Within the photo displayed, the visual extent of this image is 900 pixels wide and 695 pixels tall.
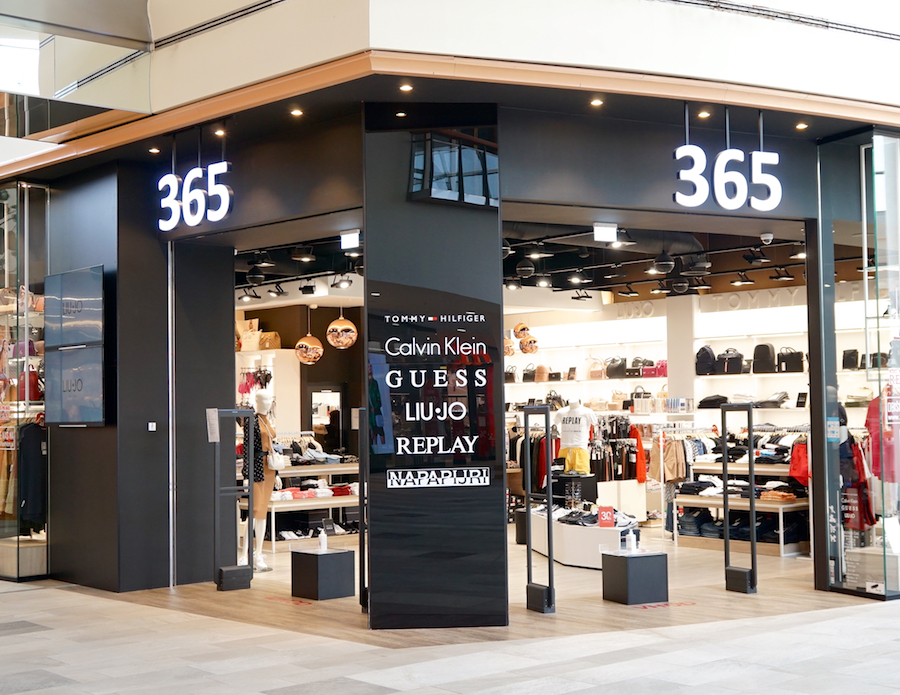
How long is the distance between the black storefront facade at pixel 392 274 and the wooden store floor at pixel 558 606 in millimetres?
263

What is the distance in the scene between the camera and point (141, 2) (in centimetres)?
726

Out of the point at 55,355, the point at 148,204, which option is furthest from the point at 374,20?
the point at 55,355

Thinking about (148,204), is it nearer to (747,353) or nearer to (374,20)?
(374,20)

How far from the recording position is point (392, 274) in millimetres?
6562

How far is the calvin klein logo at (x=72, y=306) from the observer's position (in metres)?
8.35

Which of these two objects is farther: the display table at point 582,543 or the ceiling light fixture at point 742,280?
the ceiling light fixture at point 742,280

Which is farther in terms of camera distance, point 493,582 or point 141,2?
point 141,2

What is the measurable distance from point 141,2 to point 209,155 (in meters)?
1.27

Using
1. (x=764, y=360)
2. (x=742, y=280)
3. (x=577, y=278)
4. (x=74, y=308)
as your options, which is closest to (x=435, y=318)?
(x=74, y=308)

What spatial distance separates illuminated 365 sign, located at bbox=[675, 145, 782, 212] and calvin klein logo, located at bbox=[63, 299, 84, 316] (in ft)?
16.4

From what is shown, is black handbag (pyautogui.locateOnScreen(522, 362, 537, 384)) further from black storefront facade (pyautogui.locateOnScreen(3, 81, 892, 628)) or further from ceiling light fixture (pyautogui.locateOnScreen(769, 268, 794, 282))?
black storefront facade (pyautogui.locateOnScreen(3, 81, 892, 628))

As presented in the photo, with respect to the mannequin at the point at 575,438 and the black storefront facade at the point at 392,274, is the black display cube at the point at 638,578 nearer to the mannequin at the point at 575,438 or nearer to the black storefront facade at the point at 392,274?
the black storefront facade at the point at 392,274

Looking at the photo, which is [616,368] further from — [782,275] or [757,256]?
[757,256]

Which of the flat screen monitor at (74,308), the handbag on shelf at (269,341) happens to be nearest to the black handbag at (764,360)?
the handbag on shelf at (269,341)
